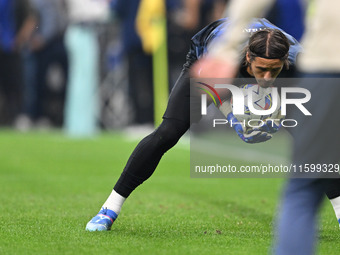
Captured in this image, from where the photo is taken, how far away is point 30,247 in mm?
4625

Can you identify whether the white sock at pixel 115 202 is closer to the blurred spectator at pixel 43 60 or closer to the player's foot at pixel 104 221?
the player's foot at pixel 104 221

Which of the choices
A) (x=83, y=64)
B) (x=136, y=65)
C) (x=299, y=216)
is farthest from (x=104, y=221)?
(x=83, y=64)

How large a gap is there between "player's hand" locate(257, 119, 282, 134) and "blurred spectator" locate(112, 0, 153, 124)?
1112cm

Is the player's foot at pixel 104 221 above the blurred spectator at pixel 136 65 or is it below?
above

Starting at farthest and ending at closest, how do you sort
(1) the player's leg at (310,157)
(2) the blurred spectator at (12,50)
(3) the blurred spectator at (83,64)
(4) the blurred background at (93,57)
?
1. (2) the blurred spectator at (12,50)
2. (3) the blurred spectator at (83,64)
3. (4) the blurred background at (93,57)
4. (1) the player's leg at (310,157)

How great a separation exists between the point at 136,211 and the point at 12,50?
1316 cm

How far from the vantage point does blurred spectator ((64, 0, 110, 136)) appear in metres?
16.6

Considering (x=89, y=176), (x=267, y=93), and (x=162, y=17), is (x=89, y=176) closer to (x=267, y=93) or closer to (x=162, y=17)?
(x=267, y=93)

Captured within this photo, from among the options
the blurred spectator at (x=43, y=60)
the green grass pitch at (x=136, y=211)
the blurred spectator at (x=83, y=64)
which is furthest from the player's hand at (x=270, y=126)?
the blurred spectator at (x=43, y=60)

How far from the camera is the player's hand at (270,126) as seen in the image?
5.11m

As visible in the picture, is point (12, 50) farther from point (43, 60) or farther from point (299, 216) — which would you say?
point (299, 216)

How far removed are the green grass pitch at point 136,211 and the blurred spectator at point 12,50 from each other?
727cm

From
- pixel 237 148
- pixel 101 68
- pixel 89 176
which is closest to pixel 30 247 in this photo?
pixel 89 176

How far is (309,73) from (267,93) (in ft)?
5.88
